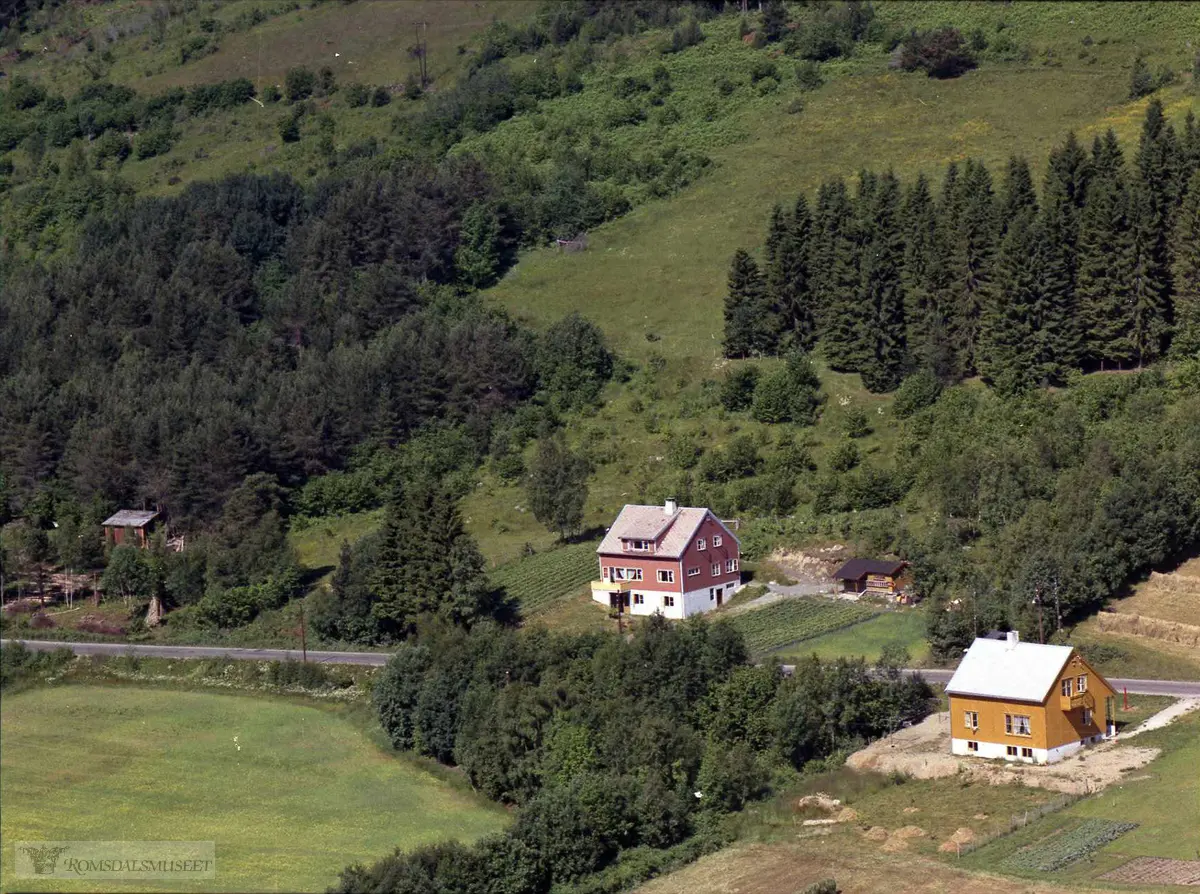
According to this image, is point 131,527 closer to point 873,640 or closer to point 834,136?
point 873,640

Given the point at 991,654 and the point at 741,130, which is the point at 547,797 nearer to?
the point at 991,654

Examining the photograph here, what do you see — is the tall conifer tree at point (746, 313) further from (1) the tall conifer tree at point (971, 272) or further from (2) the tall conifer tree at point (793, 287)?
(1) the tall conifer tree at point (971, 272)

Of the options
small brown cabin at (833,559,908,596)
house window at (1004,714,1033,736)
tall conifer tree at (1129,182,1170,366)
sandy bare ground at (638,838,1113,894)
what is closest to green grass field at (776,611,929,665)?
small brown cabin at (833,559,908,596)

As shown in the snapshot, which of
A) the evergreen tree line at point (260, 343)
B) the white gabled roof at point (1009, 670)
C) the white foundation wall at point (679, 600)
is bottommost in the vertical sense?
the white foundation wall at point (679, 600)

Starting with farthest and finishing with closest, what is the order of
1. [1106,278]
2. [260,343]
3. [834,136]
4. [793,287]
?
[834,136]
[260,343]
[793,287]
[1106,278]

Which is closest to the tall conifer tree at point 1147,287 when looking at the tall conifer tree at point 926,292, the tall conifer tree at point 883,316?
the tall conifer tree at point 926,292

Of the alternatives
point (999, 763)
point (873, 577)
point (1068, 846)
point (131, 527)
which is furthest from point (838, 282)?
point (1068, 846)
